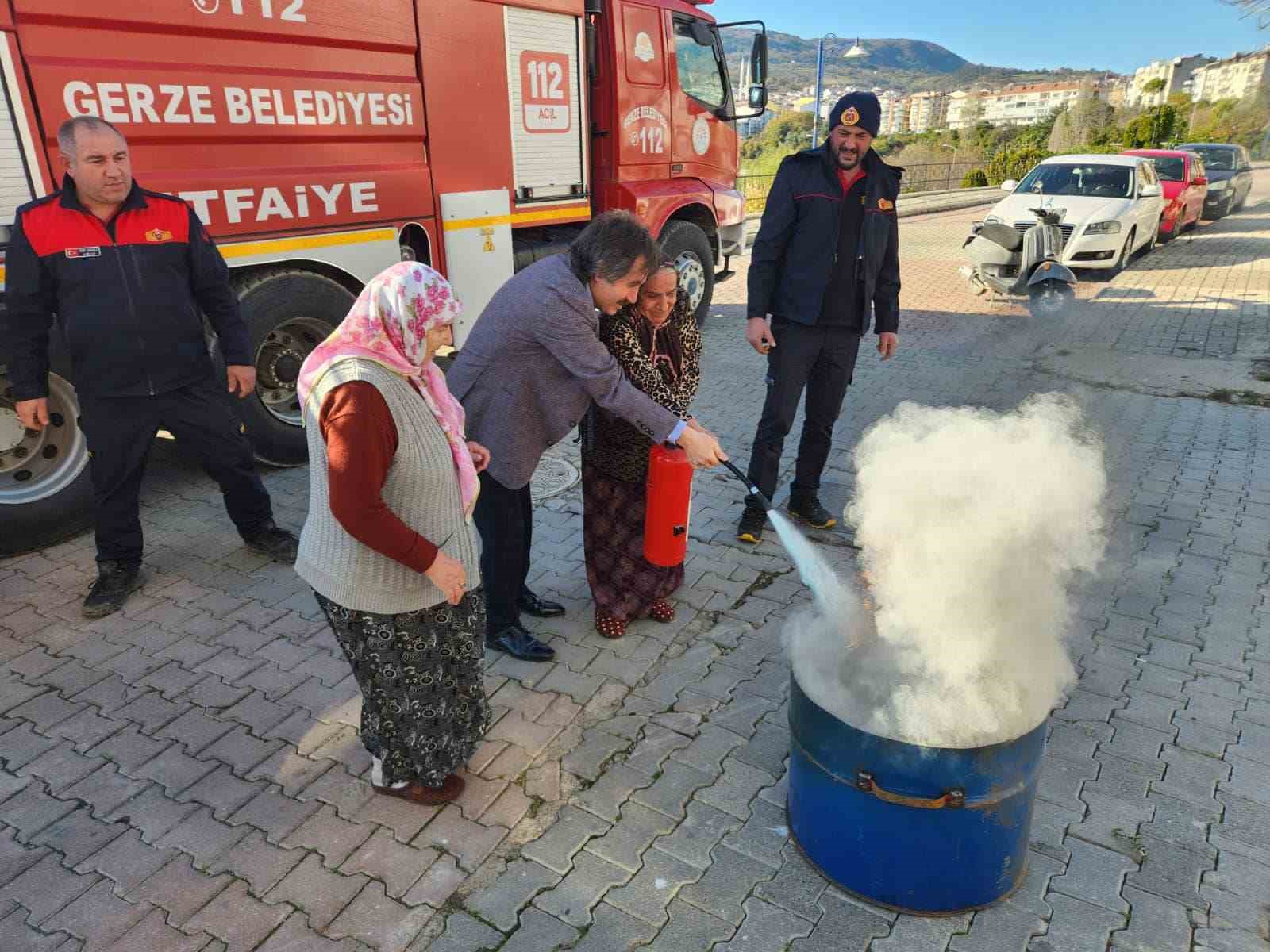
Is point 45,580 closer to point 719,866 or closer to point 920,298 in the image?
point 719,866

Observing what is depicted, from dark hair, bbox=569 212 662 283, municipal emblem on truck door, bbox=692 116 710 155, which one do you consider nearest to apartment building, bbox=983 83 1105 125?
municipal emblem on truck door, bbox=692 116 710 155

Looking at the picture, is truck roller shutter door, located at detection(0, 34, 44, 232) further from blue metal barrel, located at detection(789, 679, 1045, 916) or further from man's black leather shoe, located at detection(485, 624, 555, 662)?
blue metal barrel, located at detection(789, 679, 1045, 916)

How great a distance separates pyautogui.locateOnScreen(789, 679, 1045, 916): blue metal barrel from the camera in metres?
2.02

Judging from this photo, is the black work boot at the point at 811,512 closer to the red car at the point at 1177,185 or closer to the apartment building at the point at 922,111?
the red car at the point at 1177,185

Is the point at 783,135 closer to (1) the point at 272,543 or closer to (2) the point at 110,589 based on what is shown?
(1) the point at 272,543

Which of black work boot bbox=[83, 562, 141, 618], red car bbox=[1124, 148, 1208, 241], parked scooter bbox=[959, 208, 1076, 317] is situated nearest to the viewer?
black work boot bbox=[83, 562, 141, 618]

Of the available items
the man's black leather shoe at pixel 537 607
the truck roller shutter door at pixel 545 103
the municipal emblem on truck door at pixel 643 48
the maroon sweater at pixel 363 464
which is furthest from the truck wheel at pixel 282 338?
the municipal emblem on truck door at pixel 643 48

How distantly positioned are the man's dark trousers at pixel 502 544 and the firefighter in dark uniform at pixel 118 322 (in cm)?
159

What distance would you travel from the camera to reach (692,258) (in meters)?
8.15

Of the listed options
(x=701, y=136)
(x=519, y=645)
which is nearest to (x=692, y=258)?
(x=701, y=136)

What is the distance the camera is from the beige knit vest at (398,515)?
2.14 m

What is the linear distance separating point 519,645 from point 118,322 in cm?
219

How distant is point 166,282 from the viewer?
3.51 metres

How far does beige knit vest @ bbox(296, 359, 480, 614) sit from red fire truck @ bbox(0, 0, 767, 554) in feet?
6.32
